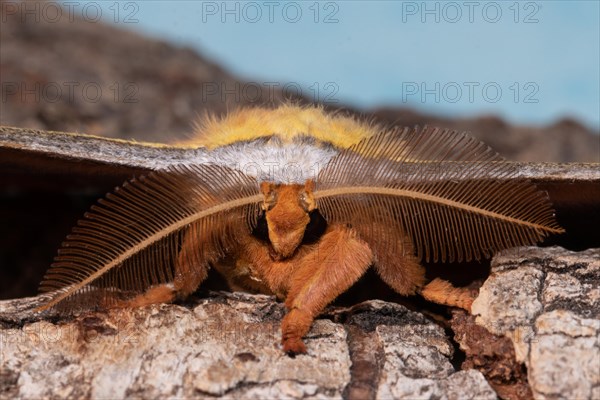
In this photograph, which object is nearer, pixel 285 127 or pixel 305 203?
pixel 305 203

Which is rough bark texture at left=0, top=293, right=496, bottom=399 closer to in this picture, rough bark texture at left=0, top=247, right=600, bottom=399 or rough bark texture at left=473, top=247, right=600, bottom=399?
rough bark texture at left=0, top=247, right=600, bottom=399

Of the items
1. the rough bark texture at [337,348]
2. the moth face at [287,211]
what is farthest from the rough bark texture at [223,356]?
the moth face at [287,211]

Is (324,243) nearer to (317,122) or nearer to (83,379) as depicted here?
(317,122)

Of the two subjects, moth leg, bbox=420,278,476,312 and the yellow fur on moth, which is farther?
the yellow fur on moth

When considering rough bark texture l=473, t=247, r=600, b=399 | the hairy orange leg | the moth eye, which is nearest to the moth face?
the moth eye

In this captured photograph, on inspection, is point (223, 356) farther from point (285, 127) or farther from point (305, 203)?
point (285, 127)

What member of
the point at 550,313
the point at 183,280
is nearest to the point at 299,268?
the point at 183,280
